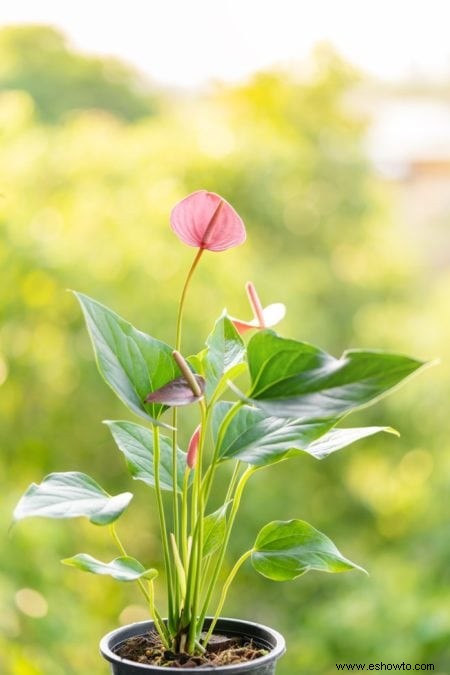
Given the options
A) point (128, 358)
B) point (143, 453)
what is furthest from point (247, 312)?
point (128, 358)

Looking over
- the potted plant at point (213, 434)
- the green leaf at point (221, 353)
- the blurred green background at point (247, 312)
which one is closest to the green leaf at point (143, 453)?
the potted plant at point (213, 434)

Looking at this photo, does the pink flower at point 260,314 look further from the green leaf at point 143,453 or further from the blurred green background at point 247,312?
the blurred green background at point 247,312

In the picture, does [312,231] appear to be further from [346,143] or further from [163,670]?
[163,670]

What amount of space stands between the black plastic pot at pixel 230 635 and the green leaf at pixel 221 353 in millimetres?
218

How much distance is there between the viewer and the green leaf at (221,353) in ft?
2.66

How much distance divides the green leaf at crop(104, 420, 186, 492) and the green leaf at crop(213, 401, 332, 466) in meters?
0.09

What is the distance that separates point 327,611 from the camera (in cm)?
333

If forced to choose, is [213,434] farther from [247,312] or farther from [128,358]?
[247,312]

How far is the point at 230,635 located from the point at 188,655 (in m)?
0.10

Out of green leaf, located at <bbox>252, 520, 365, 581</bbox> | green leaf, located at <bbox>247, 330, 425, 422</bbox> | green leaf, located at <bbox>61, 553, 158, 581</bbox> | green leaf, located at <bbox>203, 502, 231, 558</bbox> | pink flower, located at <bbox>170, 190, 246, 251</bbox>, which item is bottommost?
green leaf, located at <bbox>61, 553, 158, 581</bbox>

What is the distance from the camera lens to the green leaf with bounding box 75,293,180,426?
751 mm

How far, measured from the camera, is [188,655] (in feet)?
2.67

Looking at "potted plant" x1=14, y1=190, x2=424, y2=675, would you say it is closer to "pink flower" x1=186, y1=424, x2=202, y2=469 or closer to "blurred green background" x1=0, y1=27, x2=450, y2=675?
"pink flower" x1=186, y1=424, x2=202, y2=469

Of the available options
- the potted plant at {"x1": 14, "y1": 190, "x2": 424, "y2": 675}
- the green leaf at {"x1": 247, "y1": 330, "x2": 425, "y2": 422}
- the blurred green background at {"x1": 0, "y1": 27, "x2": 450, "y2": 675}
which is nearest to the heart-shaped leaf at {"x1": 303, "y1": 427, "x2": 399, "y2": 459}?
the potted plant at {"x1": 14, "y1": 190, "x2": 424, "y2": 675}
